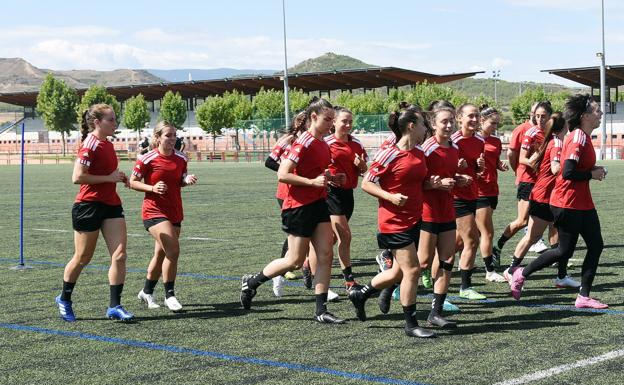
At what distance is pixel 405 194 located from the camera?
715cm

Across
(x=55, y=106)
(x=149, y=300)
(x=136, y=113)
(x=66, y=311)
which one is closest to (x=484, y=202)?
(x=149, y=300)

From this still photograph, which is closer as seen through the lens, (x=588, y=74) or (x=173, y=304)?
(x=173, y=304)

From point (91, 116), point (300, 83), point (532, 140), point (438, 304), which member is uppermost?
point (300, 83)

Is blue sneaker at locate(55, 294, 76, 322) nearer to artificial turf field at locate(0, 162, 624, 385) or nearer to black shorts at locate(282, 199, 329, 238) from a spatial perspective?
artificial turf field at locate(0, 162, 624, 385)

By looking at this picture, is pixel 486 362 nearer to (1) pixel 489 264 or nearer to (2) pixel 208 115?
(1) pixel 489 264

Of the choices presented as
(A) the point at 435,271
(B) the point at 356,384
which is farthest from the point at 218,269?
(B) the point at 356,384

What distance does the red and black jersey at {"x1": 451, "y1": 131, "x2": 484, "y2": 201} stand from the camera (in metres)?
8.92

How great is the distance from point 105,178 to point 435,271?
2.86m

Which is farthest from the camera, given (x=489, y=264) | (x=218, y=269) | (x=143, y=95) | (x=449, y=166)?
(x=143, y=95)

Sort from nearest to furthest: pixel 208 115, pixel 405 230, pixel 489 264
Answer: pixel 405 230, pixel 489 264, pixel 208 115

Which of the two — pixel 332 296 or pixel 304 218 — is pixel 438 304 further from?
pixel 332 296

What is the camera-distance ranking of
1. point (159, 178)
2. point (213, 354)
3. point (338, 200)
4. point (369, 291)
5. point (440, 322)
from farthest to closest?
1. point (338, 200)
2. point (159, 178)
3. point (369, 291)
4. point (440, 322)
5. point (213, 354)

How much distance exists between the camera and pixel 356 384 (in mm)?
5754

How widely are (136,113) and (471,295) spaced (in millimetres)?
90633
